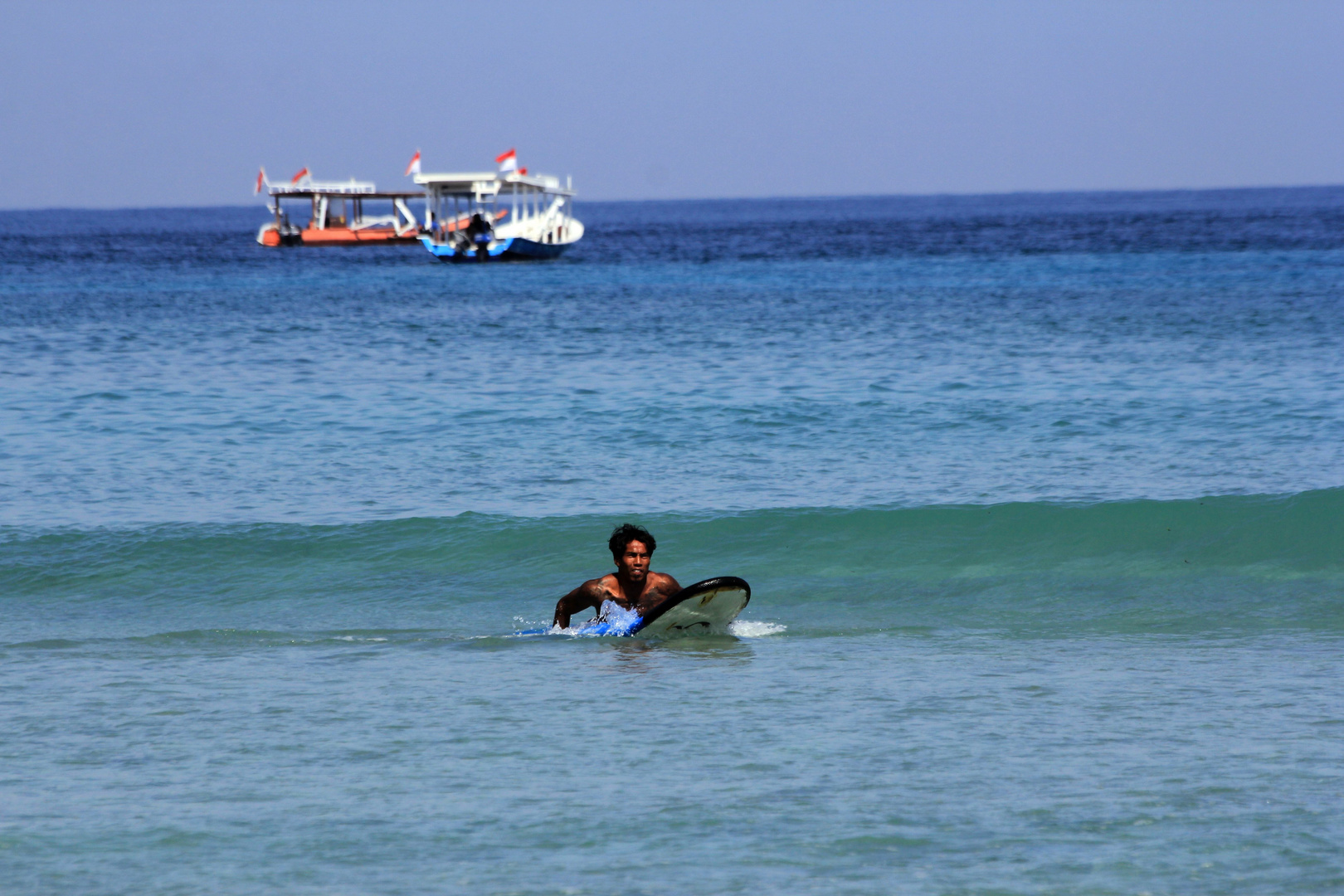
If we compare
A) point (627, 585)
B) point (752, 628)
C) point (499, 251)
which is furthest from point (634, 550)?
point (499, 251)

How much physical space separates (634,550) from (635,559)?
0.20ft

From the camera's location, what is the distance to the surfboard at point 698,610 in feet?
29.5

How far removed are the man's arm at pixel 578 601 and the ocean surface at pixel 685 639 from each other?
341mm

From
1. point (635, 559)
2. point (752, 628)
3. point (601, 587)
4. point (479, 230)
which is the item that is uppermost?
point (479, 230)

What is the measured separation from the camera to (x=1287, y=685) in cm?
755

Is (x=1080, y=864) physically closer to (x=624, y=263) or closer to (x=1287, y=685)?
(x=1287, y=685)

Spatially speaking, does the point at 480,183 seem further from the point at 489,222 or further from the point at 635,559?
the point at 635,559

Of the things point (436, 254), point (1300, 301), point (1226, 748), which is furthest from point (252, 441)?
point (436, 254)

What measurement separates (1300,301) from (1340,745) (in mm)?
31083

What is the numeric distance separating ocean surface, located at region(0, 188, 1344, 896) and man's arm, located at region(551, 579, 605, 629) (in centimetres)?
34

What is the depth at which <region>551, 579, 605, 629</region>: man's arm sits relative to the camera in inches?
376

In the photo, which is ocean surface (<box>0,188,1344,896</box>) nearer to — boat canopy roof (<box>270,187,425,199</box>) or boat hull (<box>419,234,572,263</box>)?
boat hull (<box>419,234,572,263</box>)

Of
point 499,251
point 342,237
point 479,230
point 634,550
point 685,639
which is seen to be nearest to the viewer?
point 685,639

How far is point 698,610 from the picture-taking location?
913cm
